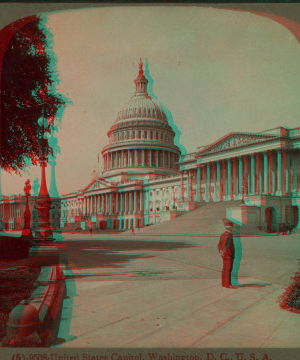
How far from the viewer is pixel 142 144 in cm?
2055

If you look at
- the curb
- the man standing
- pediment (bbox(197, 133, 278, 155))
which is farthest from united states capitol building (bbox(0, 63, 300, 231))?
the curb

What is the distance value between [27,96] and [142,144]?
11956 millimetres

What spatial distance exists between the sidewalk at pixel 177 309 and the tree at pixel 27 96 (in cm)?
401

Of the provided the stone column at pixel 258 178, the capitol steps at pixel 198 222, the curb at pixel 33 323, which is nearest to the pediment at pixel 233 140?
the capitol steps at pixel 198 222

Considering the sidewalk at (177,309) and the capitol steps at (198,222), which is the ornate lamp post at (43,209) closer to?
the sidewalk at (177,309)

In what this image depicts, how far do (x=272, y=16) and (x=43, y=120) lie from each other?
613 centimetres

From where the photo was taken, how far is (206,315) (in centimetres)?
550

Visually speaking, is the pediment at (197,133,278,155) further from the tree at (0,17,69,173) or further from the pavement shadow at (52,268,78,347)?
the pavement shadow at (52,268,78,347)

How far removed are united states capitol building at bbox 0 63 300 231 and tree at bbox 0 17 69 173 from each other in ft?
4.75

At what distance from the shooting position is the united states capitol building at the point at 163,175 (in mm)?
10719

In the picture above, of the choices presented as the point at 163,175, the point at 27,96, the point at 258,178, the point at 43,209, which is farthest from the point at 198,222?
the point at 27,96

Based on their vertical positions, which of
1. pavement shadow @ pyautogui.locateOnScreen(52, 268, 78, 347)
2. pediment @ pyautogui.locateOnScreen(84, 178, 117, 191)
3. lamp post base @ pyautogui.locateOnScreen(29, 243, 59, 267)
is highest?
pediment @ pyautogui.locateOnScreen(84, 178, 117, 191)

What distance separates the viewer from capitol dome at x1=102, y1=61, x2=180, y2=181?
1096cm

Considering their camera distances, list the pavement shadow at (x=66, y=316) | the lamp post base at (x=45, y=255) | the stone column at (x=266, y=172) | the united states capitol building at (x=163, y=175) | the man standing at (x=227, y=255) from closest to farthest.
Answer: the pavement shadow at (x=66, y=316)
the man standing at (x=227, y=255)
the lamp post base at (x=45, y=255)
the united states capitol building at (x=163, y=175)
the stone column at (x=266, y=172)
